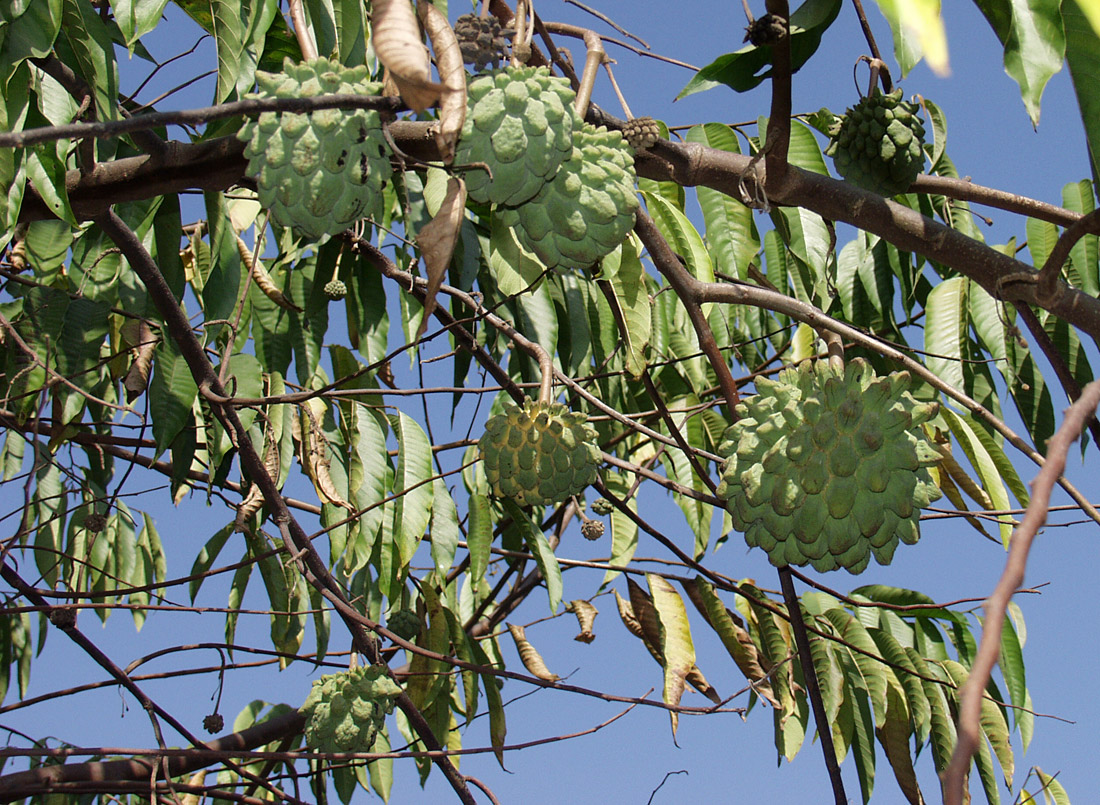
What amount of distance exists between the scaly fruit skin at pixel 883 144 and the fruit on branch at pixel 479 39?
1.13 metres

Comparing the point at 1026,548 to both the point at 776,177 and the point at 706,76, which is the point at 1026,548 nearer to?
the point at 776,177

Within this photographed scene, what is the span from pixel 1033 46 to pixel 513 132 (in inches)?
25.7

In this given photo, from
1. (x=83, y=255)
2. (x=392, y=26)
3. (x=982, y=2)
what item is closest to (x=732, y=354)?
(x=83, y=255)

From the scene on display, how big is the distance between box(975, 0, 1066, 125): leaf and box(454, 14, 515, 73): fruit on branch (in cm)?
A: 70

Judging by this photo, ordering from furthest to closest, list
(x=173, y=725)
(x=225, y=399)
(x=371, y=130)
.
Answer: (x=173, y=725), (x=225, y=399), (x=371, y=130)

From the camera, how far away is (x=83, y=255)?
2746 millimetres

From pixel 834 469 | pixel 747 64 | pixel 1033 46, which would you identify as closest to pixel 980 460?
pixel 834 469

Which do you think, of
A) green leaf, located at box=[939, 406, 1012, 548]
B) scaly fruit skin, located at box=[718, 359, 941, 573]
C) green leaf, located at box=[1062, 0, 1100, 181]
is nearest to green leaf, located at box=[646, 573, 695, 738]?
green leaf, located at box=[939, 406, 1012, 548]

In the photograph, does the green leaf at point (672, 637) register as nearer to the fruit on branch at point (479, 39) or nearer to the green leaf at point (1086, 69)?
the fruit on branch at point (479, 39)

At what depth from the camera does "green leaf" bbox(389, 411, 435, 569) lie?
2520mm

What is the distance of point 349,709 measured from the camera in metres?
2.63

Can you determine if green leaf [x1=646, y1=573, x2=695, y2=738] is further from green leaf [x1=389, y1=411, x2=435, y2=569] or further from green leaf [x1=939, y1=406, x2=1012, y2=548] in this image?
green leaf [x1=939, y1=406, x2=1012, y2=548]

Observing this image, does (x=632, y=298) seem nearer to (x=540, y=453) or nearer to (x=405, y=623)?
(x=540, y=453)

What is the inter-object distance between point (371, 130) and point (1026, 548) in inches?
39.2
